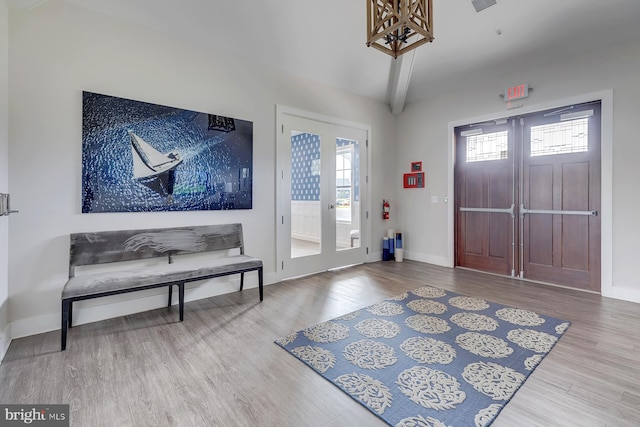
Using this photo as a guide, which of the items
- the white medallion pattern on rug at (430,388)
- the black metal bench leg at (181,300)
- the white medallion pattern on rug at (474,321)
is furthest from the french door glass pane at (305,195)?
the white medallion pattern on rug at (430,388)

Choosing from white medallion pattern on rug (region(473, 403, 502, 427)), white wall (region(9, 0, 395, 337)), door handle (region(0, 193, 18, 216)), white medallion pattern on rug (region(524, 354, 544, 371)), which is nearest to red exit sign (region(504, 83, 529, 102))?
white medallion pattern on rug (region(524, 354, 544, 371))

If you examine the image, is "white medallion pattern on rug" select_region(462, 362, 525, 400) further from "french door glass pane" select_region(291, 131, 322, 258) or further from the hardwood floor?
"french door glass pane" select_region(291, 131, 322, 258)

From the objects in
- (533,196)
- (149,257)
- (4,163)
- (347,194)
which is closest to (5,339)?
(149,257)

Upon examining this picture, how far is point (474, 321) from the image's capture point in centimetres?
290

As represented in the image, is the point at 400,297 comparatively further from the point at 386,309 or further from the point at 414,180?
the point at 414,180

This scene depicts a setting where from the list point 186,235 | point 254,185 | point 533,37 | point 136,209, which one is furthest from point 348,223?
point 533,37

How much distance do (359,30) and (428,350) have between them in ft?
12.8

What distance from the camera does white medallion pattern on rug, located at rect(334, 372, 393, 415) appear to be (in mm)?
1757

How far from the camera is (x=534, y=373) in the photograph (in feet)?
6.77

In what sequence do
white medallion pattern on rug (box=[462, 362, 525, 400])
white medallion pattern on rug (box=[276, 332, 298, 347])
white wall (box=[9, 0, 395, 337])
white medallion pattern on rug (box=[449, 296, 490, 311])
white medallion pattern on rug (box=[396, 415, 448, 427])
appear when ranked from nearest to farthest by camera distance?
white medallion pattern on rug (box=[396, 415, 448, 427]) → white medallion pattern on rug (box=[462, 362, 525, 400]) → white medallion pattern on rug (box=[276, 332, 298, 347]) → white wall (box=[9, 0, 395, 337]) → white medallion pattern on rug (box=[449, 296, 490, 311])

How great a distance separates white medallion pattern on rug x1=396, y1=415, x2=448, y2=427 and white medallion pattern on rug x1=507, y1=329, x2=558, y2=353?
1279mm

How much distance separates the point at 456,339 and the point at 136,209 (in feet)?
10.9

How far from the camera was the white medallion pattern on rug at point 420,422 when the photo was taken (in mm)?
1595

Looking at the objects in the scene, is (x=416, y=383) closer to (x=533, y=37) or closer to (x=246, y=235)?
(x=246, y=235)
